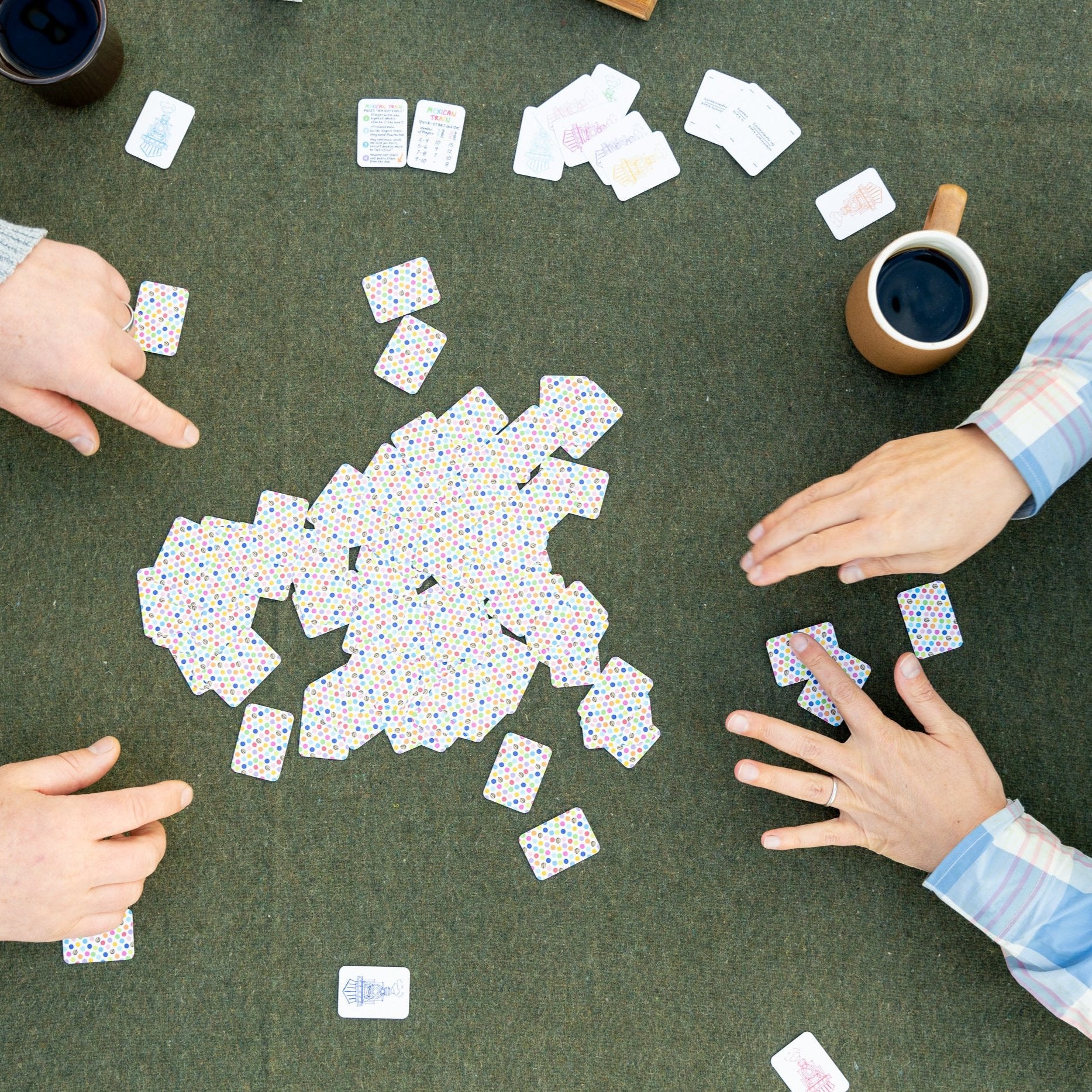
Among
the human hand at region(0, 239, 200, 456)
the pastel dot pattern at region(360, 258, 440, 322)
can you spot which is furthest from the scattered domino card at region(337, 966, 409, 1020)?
the pastel dot pattern at region(360, 258, 440, 322)

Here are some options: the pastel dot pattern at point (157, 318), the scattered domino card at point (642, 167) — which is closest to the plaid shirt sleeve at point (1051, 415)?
the scattered domino card at point (642, 167)

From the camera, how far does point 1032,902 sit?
1.11 m

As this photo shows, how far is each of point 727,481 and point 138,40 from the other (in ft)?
3.89

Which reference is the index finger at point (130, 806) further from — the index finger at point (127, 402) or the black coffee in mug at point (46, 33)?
the black coffee in mug at point (46, 33)

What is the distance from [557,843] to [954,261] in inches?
40.3

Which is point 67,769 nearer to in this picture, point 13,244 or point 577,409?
point 13,244

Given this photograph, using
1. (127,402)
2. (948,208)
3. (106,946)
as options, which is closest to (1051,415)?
(948,208)

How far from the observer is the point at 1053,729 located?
1314mm

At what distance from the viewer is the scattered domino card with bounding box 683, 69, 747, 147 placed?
1.37m

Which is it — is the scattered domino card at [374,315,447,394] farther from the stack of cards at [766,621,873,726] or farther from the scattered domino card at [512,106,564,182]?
the stack of cards at [766,621,873,726]

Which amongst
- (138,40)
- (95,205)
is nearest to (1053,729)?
(95,205)

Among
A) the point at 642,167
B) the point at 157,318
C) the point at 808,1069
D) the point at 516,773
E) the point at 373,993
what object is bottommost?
the point at 373,993

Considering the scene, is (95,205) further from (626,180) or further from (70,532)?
(626,180)

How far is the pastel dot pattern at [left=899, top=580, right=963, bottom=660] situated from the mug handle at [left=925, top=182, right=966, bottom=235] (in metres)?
0.52
